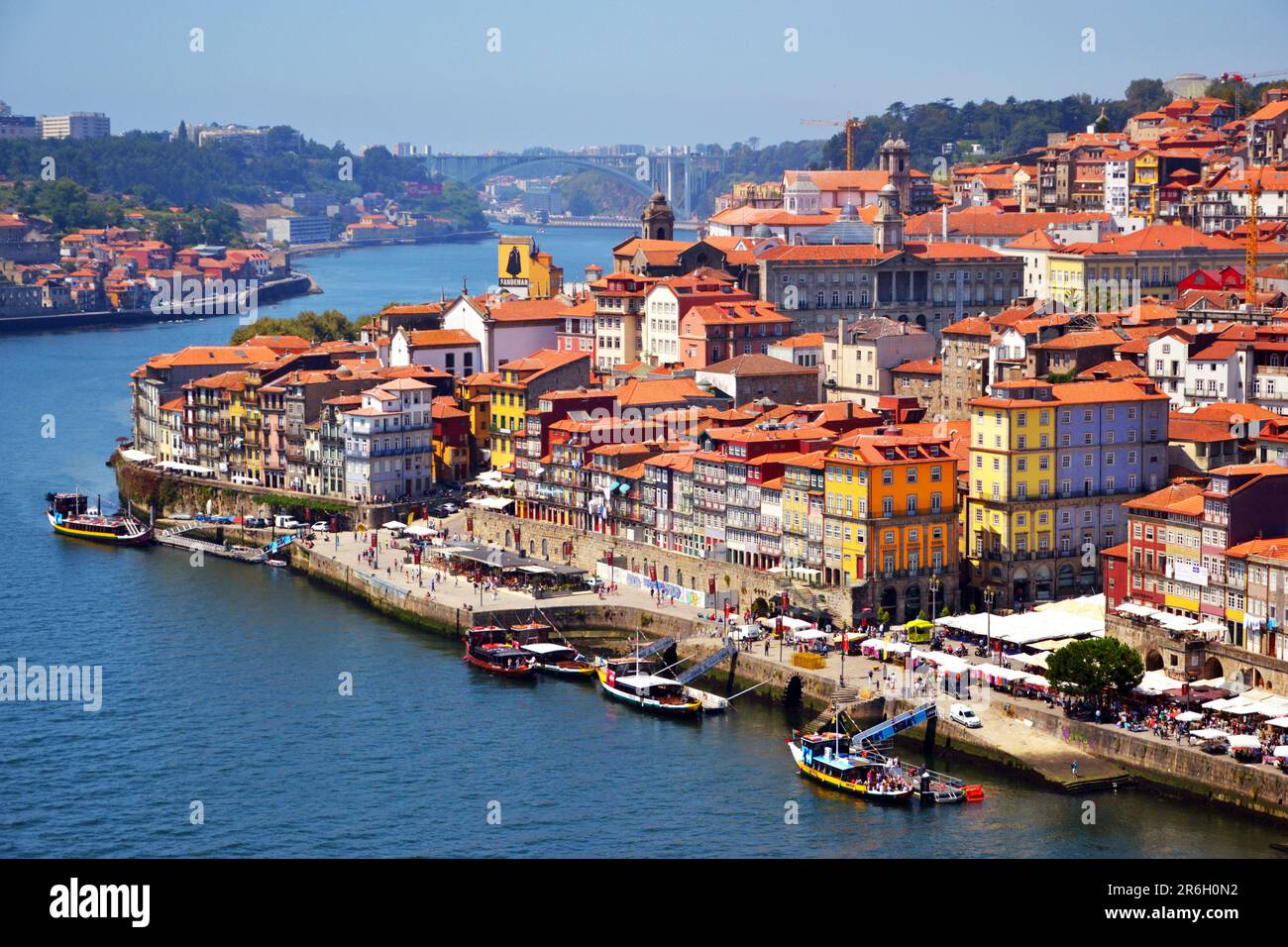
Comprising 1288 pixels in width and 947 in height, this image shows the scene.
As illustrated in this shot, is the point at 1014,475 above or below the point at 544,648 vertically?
above

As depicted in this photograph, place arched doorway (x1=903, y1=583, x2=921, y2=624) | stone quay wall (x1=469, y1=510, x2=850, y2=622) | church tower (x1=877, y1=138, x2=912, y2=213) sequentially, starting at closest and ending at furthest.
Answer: arched doorway (x1=903, y1=583, x2=921, y2=624) → stone quay wall (x1=469, y1=510, x2=850, y2=622) → church tower (x1=877, y1=138, x2=912, y2=213)

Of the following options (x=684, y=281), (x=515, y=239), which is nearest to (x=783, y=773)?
(x=684, y=281)

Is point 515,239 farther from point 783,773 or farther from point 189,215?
point 189,215

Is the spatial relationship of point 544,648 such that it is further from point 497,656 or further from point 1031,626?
point 1031,626

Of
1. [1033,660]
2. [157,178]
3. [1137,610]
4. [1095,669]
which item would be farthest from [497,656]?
[157,178]

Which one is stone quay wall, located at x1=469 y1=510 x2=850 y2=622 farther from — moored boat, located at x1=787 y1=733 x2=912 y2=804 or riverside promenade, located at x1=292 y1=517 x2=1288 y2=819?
moored boat, located at x1=787 y1=733 x2=912 y2=804

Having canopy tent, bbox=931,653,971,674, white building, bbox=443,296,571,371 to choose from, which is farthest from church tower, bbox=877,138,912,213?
canopy tent, bbox=931,653,971,674
